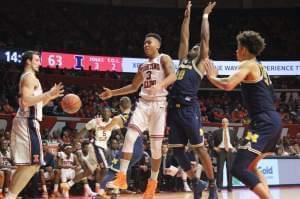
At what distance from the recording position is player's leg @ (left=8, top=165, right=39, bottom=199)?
17.9 feet

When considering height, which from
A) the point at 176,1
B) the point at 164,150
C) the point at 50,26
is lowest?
the point at 164,150

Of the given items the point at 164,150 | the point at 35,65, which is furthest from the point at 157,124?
the point at 164,150

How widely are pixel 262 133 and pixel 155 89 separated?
6.02ft

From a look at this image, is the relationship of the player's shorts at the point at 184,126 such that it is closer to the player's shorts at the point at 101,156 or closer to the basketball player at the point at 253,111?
the basketball player at the point at 253,111

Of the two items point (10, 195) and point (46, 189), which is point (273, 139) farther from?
point (46, 189)

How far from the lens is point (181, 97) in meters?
6.54

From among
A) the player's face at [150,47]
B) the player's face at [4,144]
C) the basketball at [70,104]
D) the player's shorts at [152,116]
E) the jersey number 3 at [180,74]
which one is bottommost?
the player's face at [4,144]

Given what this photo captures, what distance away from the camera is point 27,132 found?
562cm

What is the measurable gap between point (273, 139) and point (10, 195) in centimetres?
279

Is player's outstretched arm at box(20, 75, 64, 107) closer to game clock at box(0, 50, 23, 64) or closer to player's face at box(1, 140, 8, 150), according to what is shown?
player's face at box(1, 140, 8, 150)

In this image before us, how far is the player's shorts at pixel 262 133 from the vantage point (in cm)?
479

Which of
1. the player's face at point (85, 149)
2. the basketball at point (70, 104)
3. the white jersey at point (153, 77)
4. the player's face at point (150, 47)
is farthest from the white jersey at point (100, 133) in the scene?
the player's face at point (150, 47)

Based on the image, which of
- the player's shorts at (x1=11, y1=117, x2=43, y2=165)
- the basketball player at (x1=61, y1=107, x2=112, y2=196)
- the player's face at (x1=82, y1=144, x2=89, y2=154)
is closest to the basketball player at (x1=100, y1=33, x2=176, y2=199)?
the player's shorts at (x1=11, y1=117, x2=43, y2=165)

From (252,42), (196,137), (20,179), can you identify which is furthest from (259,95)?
(20,179)
